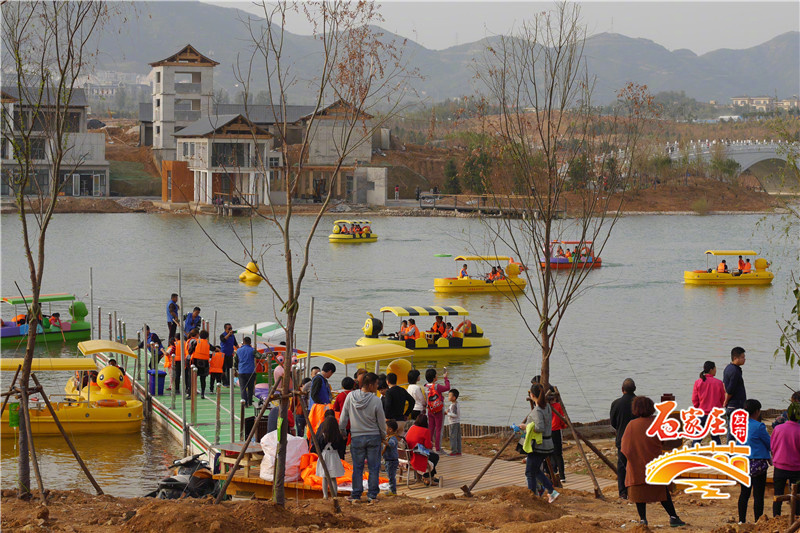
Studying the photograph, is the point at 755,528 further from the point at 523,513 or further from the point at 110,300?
the point at 110,300

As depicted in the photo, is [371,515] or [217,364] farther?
[217,364]

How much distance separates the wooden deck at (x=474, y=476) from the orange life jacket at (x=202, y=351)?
725 cm

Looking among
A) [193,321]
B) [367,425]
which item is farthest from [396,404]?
[193,321]

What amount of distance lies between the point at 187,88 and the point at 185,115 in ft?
9.83

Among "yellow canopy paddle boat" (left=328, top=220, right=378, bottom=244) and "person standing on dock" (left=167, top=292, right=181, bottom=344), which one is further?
"yellow canopy paddle boat" (left=328, top=220, right=378, bottom=244)

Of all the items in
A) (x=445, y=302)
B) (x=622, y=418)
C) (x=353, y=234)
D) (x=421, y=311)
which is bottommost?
(x=445, y=302)

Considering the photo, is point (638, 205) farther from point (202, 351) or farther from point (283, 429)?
point (283, 429)

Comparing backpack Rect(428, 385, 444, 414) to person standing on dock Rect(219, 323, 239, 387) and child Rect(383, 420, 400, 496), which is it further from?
person standing on dock Rect(219, 323, 239, 387)

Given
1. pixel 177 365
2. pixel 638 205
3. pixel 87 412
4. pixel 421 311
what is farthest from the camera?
pixel 638 205

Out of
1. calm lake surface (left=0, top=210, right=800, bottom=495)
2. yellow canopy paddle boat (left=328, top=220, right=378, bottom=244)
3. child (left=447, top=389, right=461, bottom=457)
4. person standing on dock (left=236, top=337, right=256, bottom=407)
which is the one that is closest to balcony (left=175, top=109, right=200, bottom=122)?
calm lake surface (left=0, top=210, right=800, bottom=495)

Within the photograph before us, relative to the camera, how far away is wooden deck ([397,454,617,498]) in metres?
13.5

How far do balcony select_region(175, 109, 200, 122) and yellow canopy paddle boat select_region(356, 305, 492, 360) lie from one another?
269 ft

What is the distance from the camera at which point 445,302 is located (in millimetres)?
45906

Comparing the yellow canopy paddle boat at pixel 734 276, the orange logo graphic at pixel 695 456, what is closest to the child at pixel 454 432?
the orange logo graphic at pixel 695 456
